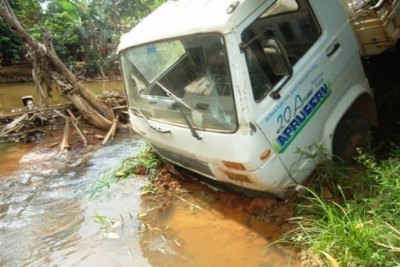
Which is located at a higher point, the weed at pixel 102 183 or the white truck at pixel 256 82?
the white truck at pixel 256 82

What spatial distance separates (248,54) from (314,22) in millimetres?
955

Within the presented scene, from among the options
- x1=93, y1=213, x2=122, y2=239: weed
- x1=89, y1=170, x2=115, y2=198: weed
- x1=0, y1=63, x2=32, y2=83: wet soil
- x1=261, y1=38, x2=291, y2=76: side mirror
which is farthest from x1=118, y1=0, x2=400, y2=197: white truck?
x1=0, y1=63, x2=32, y2=83: wet soil

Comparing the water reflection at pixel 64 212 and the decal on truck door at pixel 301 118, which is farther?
the water reflection at pixel 64 212

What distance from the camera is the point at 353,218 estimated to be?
9.88 feet

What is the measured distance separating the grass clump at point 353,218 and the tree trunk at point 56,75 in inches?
222

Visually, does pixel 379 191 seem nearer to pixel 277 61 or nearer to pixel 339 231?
pixel 339 231

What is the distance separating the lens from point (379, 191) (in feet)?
10.4

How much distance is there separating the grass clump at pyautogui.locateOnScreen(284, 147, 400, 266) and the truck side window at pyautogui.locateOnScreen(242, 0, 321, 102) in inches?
39.2

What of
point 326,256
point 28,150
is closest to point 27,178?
point 28,150

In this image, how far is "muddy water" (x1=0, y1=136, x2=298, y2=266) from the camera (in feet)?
11.3

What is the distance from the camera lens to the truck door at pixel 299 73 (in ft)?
10.3

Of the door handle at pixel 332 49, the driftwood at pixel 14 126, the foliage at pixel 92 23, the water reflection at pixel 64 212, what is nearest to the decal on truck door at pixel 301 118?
the door handle at pixel 332 49

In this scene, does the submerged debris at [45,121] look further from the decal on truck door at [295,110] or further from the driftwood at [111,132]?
the decal on truck door at [295,110]

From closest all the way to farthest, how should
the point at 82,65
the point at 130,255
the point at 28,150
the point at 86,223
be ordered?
the point at 130,255 → the point at 86,223 → the point at 28,150 → the point at 82,65
